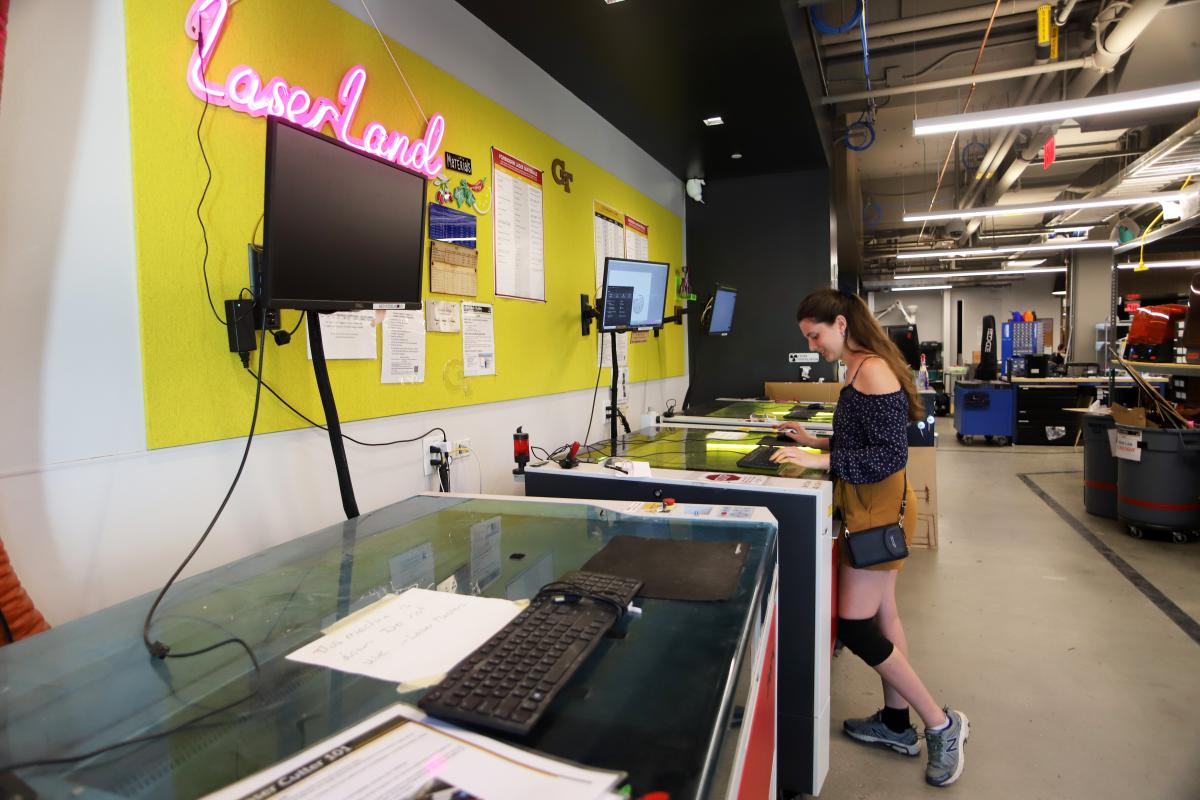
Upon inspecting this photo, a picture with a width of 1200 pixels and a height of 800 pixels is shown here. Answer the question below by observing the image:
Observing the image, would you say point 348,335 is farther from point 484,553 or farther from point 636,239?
point 636,239

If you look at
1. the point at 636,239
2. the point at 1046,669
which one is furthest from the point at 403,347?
the point at 1046,669

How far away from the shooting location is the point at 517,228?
9.00 ft

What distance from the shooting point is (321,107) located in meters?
1.78

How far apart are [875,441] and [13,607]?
2.10 meters

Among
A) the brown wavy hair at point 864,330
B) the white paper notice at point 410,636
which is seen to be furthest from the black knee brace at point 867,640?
the white paper notice at point 410,636

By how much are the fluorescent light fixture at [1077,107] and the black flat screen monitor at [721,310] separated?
156 cm

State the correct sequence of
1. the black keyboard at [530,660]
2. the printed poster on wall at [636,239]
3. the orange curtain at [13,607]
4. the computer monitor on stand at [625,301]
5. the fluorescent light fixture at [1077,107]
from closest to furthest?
the black keyboard at [530,660], the orange curtain at [13,607], the computer monitor on stand at [625,301], the fluorescent light fixture at [1077,107], the printed poster on wall at [636,239]

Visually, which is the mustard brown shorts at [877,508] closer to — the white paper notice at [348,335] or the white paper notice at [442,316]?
the white paper notice at [442,316]

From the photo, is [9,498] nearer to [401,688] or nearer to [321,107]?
[401,688]

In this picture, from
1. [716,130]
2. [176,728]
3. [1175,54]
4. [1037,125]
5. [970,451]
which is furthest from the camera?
[970,451]

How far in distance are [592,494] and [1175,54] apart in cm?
576

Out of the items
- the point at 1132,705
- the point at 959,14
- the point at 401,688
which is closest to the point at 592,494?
the point at 401,688

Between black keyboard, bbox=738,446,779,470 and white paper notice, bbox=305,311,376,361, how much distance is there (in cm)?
129

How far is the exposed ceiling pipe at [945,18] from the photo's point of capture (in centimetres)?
416
